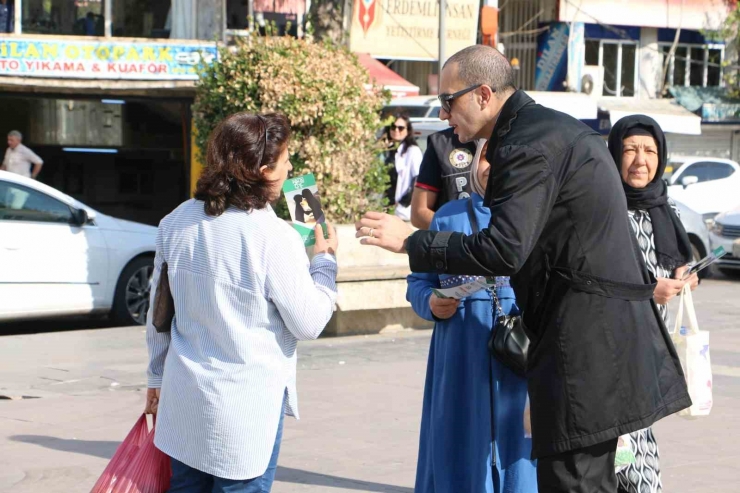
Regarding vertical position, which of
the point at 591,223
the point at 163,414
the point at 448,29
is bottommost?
the point at 163,414

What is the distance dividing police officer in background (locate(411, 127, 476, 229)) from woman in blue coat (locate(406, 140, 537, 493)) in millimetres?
1377

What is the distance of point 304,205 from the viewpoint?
381 centimetres

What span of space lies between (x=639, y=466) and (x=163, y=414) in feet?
7.36

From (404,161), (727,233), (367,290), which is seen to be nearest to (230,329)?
(367,290)

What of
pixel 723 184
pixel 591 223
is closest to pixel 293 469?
pixel 591 223

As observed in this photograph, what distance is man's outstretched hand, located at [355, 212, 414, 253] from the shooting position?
11.3ft

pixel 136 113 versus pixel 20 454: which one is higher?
pixel 136 113

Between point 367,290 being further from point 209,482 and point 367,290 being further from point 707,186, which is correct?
point 707,186

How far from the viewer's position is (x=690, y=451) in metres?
6.29

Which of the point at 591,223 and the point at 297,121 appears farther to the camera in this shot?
the point at 297,121

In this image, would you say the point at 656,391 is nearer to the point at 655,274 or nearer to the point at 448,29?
the point at 655,274

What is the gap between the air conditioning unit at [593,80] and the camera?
2848 cm

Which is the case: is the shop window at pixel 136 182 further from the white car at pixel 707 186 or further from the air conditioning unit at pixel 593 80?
the air conditioning unit at pixel 593 80

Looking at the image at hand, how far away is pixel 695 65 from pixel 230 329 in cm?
3042
